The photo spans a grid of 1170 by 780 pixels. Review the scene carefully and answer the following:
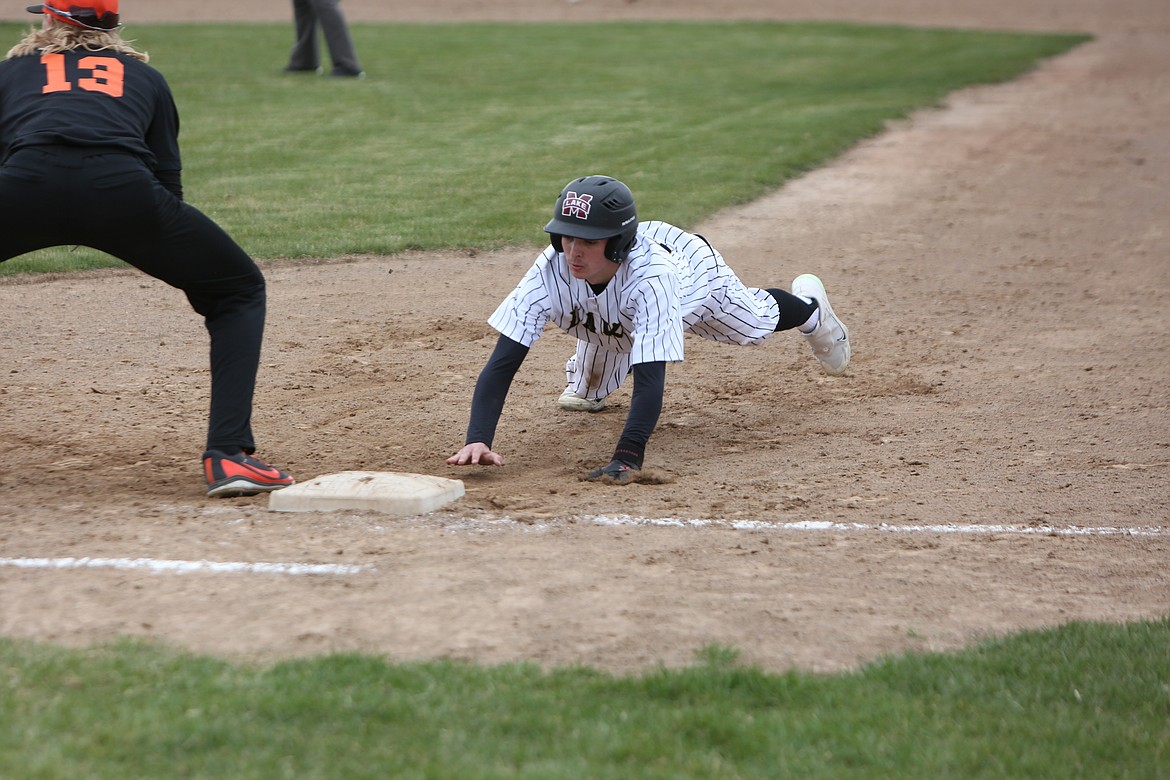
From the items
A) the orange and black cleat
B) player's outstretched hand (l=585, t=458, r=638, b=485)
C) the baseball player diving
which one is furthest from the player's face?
the orange and black cleat

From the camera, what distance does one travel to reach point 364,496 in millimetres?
4535

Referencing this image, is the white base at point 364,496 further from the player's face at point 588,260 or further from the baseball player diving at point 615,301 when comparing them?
the player's face at point 588,260

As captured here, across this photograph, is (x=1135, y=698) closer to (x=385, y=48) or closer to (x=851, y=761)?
(x=851, y=761)

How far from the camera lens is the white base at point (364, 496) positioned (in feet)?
14.8

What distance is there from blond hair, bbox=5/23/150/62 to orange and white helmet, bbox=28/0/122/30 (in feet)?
0.10

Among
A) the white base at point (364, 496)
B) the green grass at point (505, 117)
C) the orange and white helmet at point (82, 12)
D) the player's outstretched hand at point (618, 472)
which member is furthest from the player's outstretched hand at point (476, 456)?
the green grass at point (505, 117)

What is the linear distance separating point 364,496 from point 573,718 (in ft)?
5.40

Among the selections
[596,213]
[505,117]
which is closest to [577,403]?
[596,213]

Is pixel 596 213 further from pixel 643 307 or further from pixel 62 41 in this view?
pixel 62 41

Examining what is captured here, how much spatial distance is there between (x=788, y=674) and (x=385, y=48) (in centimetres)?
1817

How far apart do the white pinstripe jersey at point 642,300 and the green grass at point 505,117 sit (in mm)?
4004

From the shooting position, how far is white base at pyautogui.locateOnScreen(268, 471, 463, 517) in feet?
14.8

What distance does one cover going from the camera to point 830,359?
21.5ft

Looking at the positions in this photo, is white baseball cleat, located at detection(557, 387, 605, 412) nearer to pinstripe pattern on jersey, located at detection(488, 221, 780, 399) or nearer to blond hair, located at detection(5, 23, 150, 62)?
pinstripe pattern on jersey, located at detection(488, 221, 780, 399)
